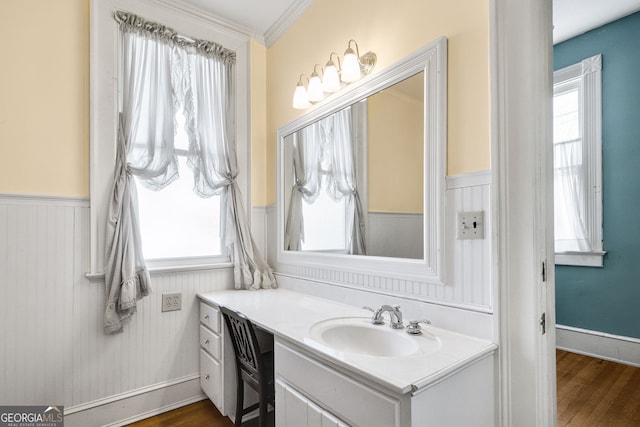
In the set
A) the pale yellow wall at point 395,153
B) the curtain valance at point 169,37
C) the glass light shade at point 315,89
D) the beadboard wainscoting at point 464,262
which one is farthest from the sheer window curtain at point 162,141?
the beadboard wainscoting at point 464,262

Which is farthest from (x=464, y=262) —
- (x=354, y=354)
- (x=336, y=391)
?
(x=336, y=391)

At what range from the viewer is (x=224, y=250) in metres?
2.43

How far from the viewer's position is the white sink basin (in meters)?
1.29

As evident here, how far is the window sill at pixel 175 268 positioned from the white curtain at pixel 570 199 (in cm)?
293

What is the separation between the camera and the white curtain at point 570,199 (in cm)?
283

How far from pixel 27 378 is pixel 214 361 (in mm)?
959

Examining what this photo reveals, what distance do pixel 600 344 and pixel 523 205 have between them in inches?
100

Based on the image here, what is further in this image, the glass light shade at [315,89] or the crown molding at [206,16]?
the crown molding at [206,16]

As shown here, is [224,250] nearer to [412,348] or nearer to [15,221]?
[15,221]

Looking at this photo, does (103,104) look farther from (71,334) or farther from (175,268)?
(71,334)

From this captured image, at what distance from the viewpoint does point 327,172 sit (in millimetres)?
2045

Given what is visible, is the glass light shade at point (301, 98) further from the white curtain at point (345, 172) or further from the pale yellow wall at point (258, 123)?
the pale yellow wall at point (258, 123)

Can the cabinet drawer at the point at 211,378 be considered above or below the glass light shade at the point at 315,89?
below

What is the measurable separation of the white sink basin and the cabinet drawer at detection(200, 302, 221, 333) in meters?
0.80
